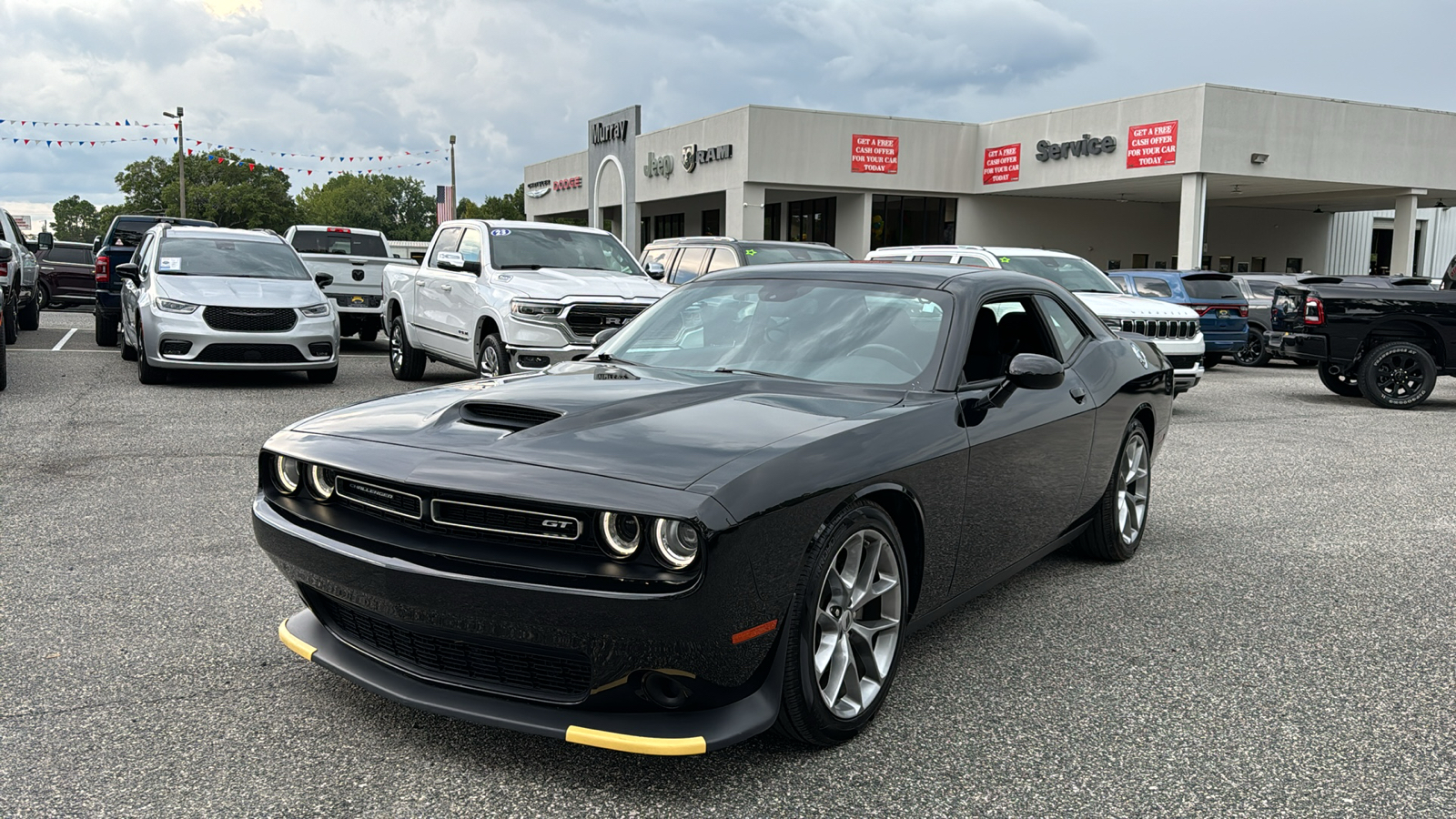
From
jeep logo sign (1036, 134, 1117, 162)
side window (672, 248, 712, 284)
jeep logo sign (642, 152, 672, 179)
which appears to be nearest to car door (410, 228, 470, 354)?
side window (672, 248, 712, 284)

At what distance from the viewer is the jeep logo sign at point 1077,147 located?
99.8ft

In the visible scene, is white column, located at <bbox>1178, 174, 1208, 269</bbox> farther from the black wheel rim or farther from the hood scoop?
the hood scoop

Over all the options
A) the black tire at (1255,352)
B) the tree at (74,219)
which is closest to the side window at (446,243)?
the black tire at (1255,352)

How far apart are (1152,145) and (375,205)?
135 meters

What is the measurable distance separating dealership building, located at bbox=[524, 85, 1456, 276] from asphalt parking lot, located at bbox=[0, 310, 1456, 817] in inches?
1002

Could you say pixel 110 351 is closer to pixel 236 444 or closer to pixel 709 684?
pixel 236 444

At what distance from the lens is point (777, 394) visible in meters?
3.65

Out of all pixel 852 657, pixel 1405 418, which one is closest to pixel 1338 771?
pixel 852 657

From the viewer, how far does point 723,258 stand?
14297mm

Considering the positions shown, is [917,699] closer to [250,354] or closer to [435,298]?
[435,298]

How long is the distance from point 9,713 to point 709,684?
2.24 metres

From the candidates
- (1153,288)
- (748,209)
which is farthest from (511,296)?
(748,209)

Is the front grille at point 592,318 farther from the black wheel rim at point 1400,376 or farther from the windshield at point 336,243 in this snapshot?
the windshield at point 336,243

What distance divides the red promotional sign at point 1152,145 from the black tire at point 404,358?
22807 mm
